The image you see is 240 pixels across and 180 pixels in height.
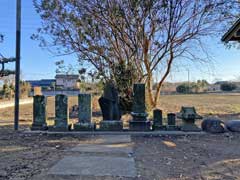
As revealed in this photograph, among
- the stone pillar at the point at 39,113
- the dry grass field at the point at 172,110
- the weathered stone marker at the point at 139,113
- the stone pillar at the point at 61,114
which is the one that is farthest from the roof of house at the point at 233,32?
the dry grass field at the point at 172,110

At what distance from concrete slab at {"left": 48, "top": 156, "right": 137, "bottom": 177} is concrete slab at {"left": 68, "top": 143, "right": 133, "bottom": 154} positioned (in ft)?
2.42

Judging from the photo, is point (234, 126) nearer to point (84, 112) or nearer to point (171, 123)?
point (171, 123)

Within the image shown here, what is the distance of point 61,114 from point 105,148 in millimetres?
3062

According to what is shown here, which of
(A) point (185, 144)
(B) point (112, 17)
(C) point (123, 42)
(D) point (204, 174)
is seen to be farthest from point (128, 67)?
(D) point (204, 174)

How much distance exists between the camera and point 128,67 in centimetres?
1578

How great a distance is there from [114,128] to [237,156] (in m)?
4.27

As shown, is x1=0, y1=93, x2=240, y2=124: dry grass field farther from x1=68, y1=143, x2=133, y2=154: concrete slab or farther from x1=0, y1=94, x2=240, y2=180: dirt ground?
x1=68, y1=143, x2=133, y2=154: concrete slab

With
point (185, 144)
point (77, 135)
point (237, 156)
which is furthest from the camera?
point (77, 135)

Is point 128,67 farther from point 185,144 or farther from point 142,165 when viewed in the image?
point 142,165

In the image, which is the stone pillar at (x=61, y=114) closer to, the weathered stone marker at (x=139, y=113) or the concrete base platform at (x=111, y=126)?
the concrete base platform at (x=111, y=126)

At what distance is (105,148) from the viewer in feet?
24.8

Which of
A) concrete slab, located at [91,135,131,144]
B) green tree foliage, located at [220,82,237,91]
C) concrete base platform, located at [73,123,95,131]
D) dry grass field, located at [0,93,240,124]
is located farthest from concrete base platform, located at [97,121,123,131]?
green tree foliage, located at [220,82,237,91]

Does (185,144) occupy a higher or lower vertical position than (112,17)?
lower

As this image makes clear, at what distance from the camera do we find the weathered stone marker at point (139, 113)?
10.1m
